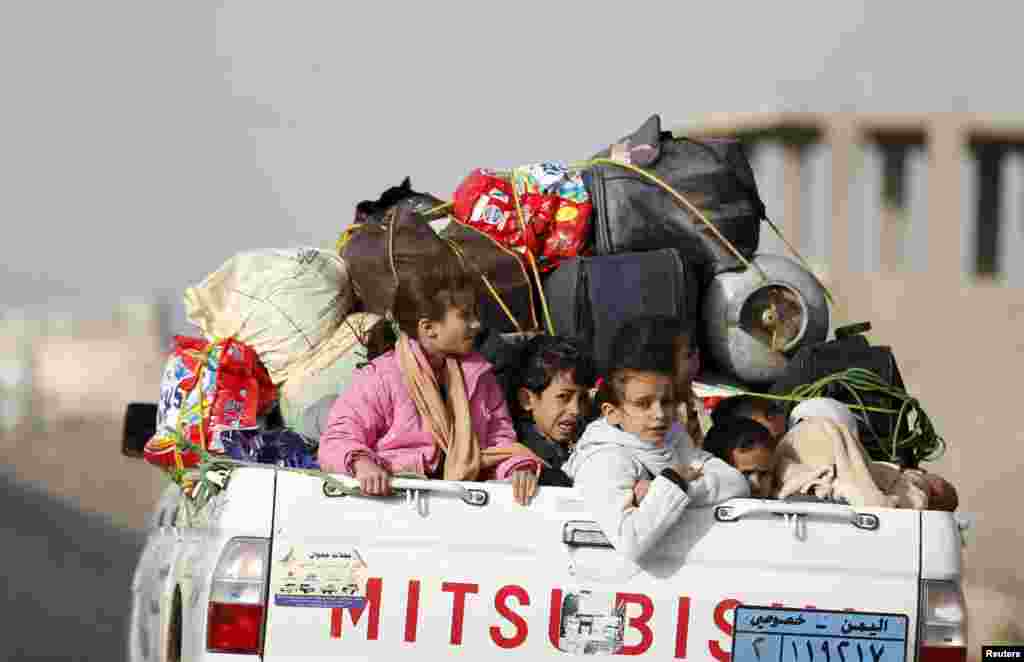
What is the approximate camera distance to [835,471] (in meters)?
6.01

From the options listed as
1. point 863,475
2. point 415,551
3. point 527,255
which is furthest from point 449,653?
point 527,255

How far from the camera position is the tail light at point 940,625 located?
539 centimetres

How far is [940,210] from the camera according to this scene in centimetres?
3716

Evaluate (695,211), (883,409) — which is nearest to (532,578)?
(883,409)

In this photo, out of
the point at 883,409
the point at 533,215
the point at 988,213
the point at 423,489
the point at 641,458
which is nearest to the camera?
the point at 423,489

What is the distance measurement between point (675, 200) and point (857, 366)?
3.45 feet

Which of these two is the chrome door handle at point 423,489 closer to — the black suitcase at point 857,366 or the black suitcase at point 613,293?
the black suitcase at point 613,293

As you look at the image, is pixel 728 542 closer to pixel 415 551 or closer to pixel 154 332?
pixel 415 551

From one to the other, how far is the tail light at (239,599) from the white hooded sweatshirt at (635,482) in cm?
85

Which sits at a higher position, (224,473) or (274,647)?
(224,473)

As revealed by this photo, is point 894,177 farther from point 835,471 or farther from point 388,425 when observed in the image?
point 388,425

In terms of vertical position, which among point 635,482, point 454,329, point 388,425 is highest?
point 454,329

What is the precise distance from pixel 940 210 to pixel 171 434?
1254 inches

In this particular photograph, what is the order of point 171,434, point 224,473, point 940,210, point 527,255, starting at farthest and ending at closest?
point 940,210 < point 527,255 < point 171,434 < point 224,473
